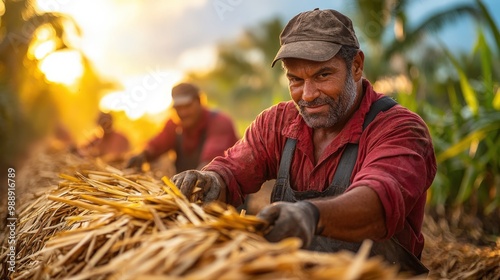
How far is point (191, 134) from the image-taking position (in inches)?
247

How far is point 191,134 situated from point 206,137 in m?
0.25

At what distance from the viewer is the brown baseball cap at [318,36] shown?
260cm

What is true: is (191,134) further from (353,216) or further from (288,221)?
(288,221)

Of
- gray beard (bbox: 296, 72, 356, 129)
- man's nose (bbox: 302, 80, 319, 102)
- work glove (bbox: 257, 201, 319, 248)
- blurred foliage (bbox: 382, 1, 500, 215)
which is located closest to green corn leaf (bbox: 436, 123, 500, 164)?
blurred foliage (bbox: 382, 1, 500, 215)

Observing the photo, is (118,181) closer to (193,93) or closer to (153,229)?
(153,229)

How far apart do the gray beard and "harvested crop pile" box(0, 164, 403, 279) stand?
2.69 feet

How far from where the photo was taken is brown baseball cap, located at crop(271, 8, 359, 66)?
2600 mm

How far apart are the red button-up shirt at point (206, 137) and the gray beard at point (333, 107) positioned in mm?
2782

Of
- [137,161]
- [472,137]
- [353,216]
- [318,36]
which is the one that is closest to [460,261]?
[472,137]

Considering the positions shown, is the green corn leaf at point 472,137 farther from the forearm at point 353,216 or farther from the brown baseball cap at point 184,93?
the forearm at point 353,216

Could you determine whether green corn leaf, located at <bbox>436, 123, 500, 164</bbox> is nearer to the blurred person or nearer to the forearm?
the forearm

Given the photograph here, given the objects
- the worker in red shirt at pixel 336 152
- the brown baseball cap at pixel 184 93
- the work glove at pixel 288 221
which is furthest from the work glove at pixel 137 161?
the work glove at pixel 288 221

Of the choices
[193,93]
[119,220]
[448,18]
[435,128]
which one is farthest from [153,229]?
[448,18]

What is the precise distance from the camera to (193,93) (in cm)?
601
